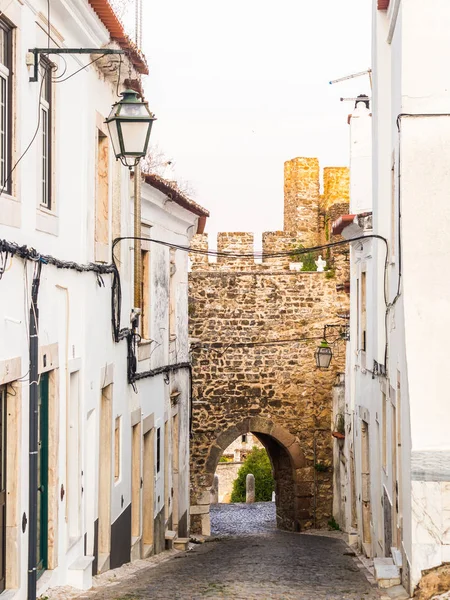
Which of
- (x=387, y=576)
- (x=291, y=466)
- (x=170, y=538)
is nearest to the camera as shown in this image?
(x=387, y=576)

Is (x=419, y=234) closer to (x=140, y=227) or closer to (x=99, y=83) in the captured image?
(x=99, y=83)

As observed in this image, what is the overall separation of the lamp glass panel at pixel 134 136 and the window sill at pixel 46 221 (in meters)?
0.82

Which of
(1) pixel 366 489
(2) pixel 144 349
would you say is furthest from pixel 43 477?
(1) pixel 366 489

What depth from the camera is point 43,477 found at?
26.1ft

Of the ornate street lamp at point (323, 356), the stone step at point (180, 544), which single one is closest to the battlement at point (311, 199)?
the ornate street lamp at point (323, 356)

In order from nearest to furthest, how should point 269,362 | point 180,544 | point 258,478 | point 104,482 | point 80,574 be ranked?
1. point 80,574
2. point 104,482
3. point 180,544
4. point 269,362
5. point 258,478

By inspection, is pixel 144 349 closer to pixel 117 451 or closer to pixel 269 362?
pixel 117 451

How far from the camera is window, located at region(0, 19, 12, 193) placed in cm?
648

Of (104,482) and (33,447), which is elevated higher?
(33,447)

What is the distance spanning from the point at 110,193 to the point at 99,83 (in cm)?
126

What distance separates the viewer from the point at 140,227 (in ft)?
A: 41.7

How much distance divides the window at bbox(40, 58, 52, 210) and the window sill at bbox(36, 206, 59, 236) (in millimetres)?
94

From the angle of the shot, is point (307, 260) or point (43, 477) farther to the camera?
point (307, 260)

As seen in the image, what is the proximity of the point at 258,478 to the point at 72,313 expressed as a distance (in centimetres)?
2702
